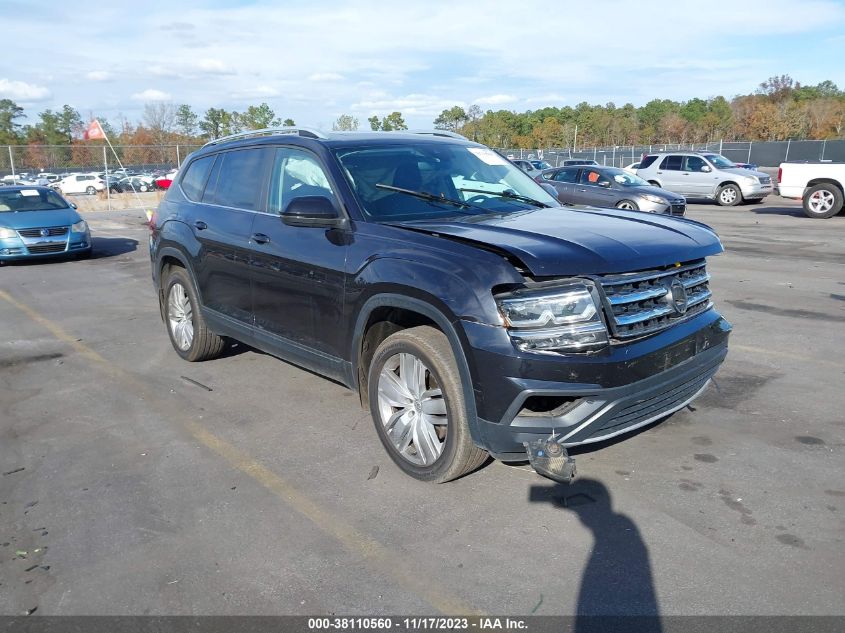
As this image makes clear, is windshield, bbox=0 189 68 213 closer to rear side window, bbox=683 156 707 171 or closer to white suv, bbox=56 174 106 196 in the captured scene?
rear side window, bbox=683 156 707 171

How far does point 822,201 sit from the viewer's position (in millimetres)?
18547

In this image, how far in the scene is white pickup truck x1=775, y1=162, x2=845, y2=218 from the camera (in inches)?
719

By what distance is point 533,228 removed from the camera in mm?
3986

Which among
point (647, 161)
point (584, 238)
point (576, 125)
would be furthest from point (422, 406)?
point (576, 125)

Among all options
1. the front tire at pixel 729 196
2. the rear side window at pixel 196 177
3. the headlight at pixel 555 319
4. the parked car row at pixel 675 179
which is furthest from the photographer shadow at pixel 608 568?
the front tire at pixel 729 196

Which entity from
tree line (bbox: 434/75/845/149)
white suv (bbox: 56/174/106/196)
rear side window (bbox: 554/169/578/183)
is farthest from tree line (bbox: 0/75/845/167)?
rear side window (bbox: 554/169/578/183)

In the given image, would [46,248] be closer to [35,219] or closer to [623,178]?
[35,219]

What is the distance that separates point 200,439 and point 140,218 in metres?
20.7

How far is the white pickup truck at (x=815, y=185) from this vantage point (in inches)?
719

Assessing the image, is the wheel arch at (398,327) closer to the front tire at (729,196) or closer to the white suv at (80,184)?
the front tire at (729,196)

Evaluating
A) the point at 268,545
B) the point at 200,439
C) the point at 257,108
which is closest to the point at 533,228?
the point at 268,545

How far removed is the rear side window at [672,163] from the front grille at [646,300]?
22.5 metres

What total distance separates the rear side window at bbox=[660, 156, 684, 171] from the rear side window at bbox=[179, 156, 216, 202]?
71.1 feet

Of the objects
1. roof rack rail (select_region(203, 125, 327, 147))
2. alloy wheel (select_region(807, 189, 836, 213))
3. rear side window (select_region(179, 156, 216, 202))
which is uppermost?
roof rack rail (select_region(203, 125, 327, 147))
